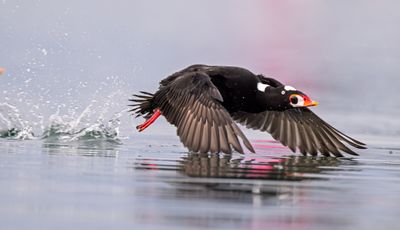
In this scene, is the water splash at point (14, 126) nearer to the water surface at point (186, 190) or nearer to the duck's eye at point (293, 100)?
the water surface at point (186, 190)

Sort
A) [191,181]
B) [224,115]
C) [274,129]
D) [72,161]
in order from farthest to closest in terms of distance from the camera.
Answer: [274,129]
[224,115]
[72,161]
[191,181]

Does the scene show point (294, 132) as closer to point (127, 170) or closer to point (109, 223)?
point (127, 170)

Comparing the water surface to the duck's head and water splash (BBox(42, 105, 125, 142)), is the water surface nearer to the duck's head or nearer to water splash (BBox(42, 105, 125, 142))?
the duck's head

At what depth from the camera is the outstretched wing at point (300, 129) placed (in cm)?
1221

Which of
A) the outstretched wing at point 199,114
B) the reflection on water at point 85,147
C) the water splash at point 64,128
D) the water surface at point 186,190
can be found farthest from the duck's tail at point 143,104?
the water surface at point 186,190

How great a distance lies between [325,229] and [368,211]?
871 millimetres

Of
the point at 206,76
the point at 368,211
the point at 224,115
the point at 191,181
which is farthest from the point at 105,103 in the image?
the point at 368,211

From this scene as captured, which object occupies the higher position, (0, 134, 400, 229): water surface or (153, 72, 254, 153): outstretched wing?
(153, 72, 254, 153): outstretched wing

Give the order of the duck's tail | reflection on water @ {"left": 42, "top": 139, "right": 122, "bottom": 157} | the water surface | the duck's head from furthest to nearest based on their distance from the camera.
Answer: the duck's tail
the duck's head
reflection on water @ {"left": 42, "top": 139, "right": 122, "bottom": 157}
the water surface

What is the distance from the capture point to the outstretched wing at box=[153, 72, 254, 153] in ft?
31.4

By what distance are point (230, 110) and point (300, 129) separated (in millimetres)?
899

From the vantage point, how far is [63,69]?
19.9 meters

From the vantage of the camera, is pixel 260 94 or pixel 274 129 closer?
pixel 260 94

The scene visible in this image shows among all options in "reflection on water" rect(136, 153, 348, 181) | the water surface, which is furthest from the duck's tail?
"reflection on water" rect(136, 153, 348, 181)
